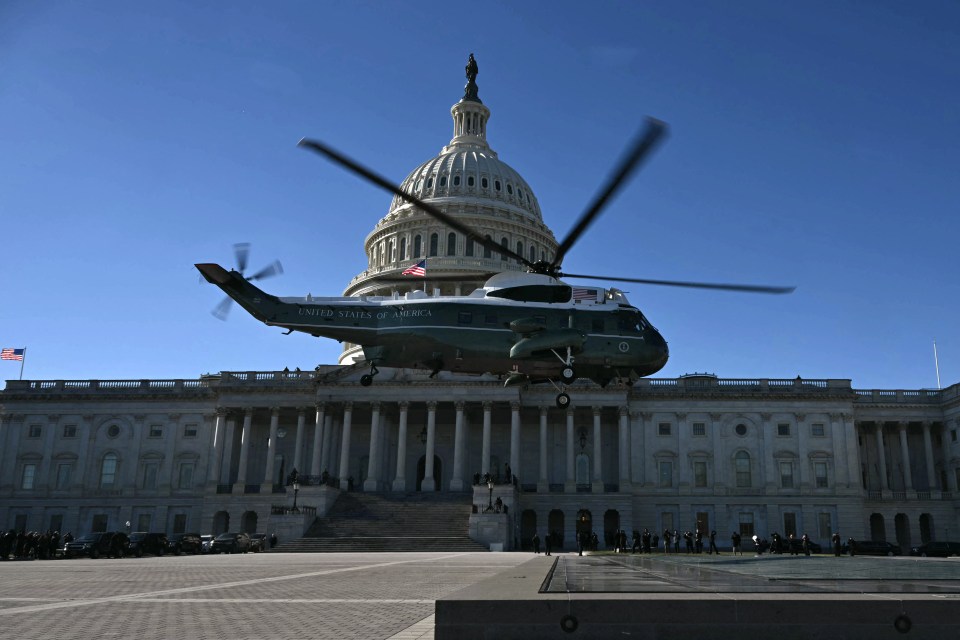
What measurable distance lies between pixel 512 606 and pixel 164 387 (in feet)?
272

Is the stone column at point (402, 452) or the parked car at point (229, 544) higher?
the stone column at point (402, 452)

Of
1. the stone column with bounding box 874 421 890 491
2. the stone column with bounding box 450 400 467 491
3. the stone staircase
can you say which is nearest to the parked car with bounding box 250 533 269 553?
the stone staircase

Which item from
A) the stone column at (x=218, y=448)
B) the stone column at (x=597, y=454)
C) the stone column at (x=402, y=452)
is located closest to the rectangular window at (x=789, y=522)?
the stone column at (x=597, y=454)

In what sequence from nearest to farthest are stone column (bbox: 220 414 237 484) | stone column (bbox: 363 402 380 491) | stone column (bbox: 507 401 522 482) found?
stone column (bbox: 363 402 380 491), stone column (bbox: 507 401 522 482), stone column (bbox: 220 414 237 484)

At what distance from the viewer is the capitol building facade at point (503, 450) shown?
78.7 m

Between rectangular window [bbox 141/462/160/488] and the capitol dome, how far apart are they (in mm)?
23797

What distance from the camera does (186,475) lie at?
3334 inches

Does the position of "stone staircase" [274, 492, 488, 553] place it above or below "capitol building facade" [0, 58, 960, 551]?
below

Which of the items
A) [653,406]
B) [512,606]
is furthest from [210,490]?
[512,606]

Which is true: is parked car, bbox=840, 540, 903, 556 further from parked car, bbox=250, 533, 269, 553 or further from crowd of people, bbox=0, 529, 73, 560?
crowd of people, bbox=0, 529, 73, 560

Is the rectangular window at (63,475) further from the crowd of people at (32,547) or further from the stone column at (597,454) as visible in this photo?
the stone column at (597,454)

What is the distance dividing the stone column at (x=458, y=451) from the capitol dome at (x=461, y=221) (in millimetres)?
20732

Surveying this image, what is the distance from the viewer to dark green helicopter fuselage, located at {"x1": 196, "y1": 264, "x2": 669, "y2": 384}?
28828mm

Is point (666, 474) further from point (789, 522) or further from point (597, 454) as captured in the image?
point (789, 522)
